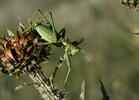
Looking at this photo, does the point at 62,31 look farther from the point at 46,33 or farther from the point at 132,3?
the point at 132,3

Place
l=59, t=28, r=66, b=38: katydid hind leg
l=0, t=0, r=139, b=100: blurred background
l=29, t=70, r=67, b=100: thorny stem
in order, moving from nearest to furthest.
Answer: l=29, t=70, r=67, b=100: thorny stem → l=59, t=28, r=66, b=38: katydid hind leg → l=0, t=0, r=139, b=100: blurred background

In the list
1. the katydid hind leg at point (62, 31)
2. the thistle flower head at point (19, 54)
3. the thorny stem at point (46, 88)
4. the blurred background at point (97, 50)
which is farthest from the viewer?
the blurred background at point (97, 50)

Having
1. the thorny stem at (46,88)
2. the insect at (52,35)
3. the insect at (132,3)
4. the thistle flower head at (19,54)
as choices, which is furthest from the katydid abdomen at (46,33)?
the insect at (132,3)

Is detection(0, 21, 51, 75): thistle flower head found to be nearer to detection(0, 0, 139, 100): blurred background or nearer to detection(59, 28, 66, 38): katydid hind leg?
detection(59, 28, 66, 38): katydid hind leg

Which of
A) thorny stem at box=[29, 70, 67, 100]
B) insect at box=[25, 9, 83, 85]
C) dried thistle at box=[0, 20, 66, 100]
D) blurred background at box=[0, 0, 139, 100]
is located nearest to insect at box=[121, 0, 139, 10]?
insect at box=[25, 9, 83, 85]

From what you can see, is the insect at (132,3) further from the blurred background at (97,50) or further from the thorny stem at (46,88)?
the thorny stem at (46,88)

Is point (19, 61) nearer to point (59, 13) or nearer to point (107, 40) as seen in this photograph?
point (107, 40)

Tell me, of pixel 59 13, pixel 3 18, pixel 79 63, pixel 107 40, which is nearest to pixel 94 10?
pixel 59 13

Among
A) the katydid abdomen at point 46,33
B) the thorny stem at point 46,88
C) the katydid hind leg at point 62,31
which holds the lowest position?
the thorny stem at point 46,88

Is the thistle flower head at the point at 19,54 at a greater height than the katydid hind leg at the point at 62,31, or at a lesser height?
greater
